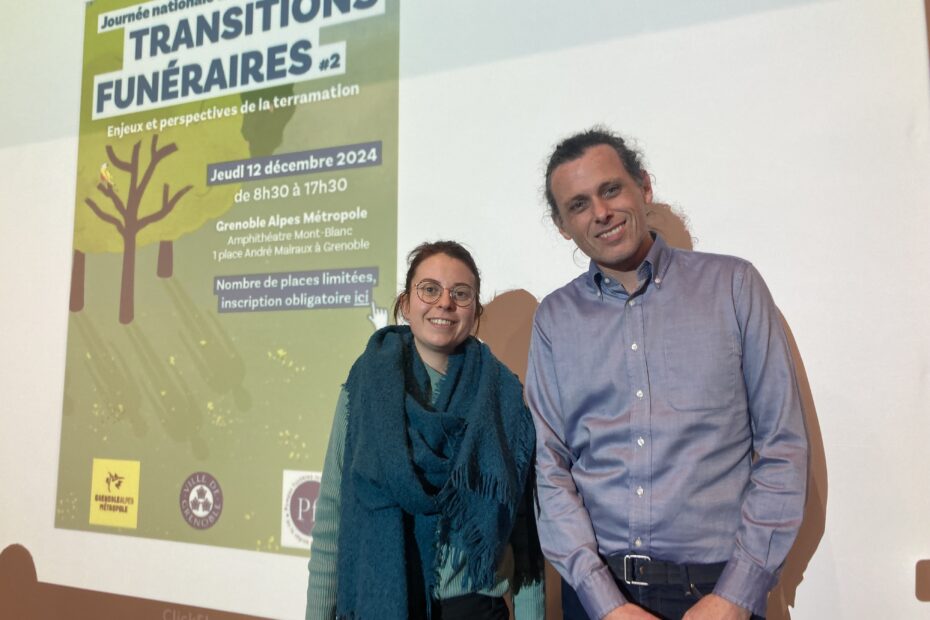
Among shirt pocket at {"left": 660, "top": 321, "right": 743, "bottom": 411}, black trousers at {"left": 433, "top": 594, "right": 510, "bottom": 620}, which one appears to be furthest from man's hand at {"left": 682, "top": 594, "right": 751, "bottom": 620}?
black trousers at {"left": 433, "top": 594, "right": 510, "bottom": 620}

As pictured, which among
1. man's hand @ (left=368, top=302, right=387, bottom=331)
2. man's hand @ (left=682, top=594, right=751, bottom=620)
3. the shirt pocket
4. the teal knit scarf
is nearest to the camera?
man's hand @ (left=682, top=594, right=751, bottom=620)

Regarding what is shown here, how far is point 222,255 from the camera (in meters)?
2.36

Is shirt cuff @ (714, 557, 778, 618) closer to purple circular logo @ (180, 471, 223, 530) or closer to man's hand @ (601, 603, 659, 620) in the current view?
man's hand @ (601, 603, 659, 620)

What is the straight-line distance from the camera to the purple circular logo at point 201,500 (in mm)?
2283

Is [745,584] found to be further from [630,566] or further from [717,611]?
[630,566]

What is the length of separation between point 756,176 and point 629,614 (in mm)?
1100

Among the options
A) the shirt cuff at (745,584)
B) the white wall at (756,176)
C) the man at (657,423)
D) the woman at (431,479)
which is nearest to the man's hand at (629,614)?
the man at (657,423)

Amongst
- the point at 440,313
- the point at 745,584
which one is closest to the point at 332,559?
the point at 440,313

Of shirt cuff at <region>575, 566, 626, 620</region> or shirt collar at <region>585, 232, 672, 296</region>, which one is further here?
shirt collar at <region>585, 232, 672, 296</region>

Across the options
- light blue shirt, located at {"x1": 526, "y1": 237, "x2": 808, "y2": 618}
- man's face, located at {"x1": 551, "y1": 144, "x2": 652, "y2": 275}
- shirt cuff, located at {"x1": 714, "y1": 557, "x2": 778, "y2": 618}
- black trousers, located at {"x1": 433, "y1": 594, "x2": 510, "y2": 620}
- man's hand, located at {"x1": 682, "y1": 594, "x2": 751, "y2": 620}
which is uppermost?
man's face, located at {"x1": 551, "y1": 144, "x2": 652, "y2": 275}

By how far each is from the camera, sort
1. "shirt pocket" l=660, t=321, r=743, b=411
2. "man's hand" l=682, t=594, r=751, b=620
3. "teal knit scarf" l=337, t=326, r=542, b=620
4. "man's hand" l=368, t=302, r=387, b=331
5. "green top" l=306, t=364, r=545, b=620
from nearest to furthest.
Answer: "man's hand" l=682, t=594, r=751, b=620, "shirt pocket" l=660, t=321, r=743, b=411, "teal knit scarf" l=337, t=326, r=542, b=620, "green top" l=306, t=364, r=545, b=620, "man's hand" l=368, t=302, r=387, b=331

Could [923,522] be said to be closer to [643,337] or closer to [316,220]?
→ [643,337]

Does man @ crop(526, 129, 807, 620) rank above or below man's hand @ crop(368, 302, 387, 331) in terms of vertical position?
below

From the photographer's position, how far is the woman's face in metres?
1.42
